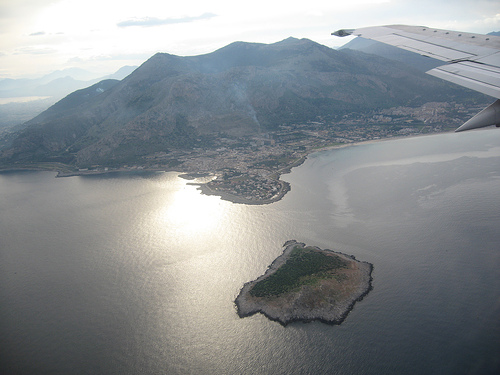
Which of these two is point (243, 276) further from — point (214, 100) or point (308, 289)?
point (214, 100)

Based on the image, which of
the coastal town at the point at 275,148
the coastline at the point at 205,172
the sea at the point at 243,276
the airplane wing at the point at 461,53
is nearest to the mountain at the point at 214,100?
the coastline at the point at 205,172

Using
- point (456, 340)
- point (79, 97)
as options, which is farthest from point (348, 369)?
point (79, 97)

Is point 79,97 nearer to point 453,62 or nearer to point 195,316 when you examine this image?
point 195,316

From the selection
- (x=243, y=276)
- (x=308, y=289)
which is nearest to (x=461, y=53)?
(x=308, y=289)

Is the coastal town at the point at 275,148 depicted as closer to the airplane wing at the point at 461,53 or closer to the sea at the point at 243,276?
the sea at the point at 243,276

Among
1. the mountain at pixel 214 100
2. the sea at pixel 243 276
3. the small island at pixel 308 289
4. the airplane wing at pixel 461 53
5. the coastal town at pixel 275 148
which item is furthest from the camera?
the mountain at pixel 214 100
